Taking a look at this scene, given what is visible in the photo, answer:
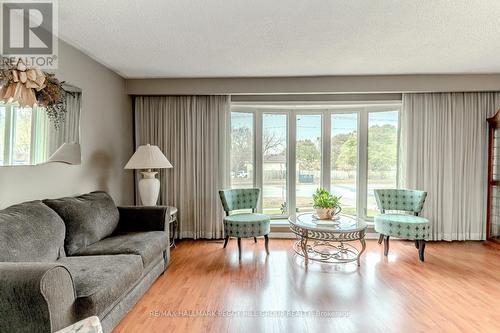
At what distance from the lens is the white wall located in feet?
7.75

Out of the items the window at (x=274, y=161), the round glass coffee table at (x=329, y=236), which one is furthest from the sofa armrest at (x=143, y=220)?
A: the window at (x=274, y=161)

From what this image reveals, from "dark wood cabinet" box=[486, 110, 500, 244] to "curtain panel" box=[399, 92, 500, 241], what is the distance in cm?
9

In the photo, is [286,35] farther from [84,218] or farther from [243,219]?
[84,218]

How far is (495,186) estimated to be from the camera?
399 cm

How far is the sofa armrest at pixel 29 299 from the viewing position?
1.44m

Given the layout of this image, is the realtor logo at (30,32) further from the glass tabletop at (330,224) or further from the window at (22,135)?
the glass tabletop at (330,224)

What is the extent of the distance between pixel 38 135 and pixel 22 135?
14 cm

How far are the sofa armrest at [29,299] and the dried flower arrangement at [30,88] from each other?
4.32 feet

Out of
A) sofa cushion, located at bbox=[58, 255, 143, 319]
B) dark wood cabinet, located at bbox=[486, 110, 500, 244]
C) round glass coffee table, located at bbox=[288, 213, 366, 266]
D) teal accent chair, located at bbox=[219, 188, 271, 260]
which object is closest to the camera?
sofa cushion, located at bbox=[58, 255, 143, 319]

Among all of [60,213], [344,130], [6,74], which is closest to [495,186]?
[344,130]

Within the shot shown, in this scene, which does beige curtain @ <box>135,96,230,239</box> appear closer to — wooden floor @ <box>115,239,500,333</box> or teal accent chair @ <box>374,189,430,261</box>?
wooden floor @ <box>115,239,500,333</box>

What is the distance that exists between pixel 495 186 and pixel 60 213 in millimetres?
5442

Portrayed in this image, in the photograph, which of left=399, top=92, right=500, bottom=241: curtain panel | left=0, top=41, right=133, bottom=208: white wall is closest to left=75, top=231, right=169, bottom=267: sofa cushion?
left=0, top=41, right=133, bottom=208: white wall

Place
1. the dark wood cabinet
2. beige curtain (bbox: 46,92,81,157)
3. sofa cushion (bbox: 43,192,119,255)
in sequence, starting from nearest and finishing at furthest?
sofa cushion (bbox: 43,192,119,255), beige curtain (bbox: 46,92,81,157), the dark wood cabinet
